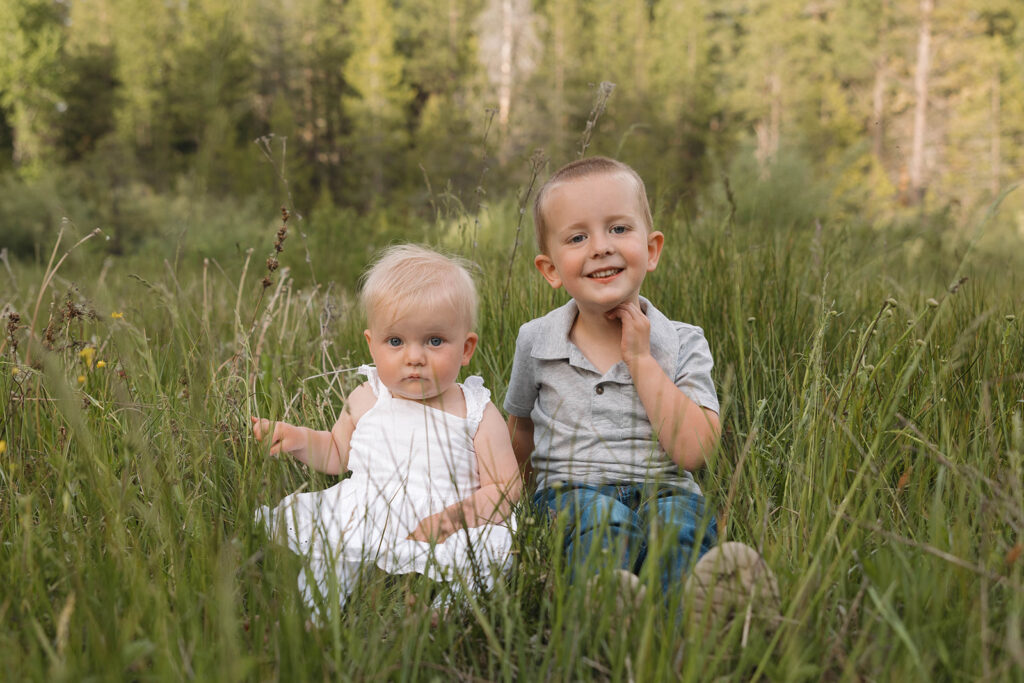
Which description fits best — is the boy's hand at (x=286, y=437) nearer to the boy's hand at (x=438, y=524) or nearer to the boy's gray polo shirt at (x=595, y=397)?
the boy's hand at (x=438, y=524)

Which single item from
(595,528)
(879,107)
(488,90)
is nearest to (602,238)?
(595,528)

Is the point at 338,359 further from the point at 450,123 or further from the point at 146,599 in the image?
the point at 450,123

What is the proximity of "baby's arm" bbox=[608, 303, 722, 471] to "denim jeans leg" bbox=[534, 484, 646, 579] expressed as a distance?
0.64ft

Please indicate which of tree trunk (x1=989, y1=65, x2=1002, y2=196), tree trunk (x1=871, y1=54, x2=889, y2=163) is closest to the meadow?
tree trunk (x1=989, y1=65, x2=1002, y2=196)

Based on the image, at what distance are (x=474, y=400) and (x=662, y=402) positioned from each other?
20.0 inches

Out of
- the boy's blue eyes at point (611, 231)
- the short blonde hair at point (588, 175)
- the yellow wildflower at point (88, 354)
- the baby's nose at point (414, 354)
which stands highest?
the short blonde hair at point (588, 175)

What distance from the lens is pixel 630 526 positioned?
1.74 meters

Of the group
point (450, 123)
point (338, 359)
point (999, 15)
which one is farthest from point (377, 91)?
point (338, 359)

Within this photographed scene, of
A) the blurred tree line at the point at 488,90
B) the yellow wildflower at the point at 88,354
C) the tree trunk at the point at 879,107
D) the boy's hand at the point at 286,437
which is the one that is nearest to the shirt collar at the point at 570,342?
the boy's hand at the point at 286,437

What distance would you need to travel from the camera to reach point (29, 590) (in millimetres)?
1281

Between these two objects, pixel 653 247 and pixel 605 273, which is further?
pixel 653 247

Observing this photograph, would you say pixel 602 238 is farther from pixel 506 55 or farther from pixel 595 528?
pixel 506 55

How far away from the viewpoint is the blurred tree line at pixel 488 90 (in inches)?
907

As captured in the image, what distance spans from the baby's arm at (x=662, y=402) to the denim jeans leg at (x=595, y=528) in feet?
0.64
